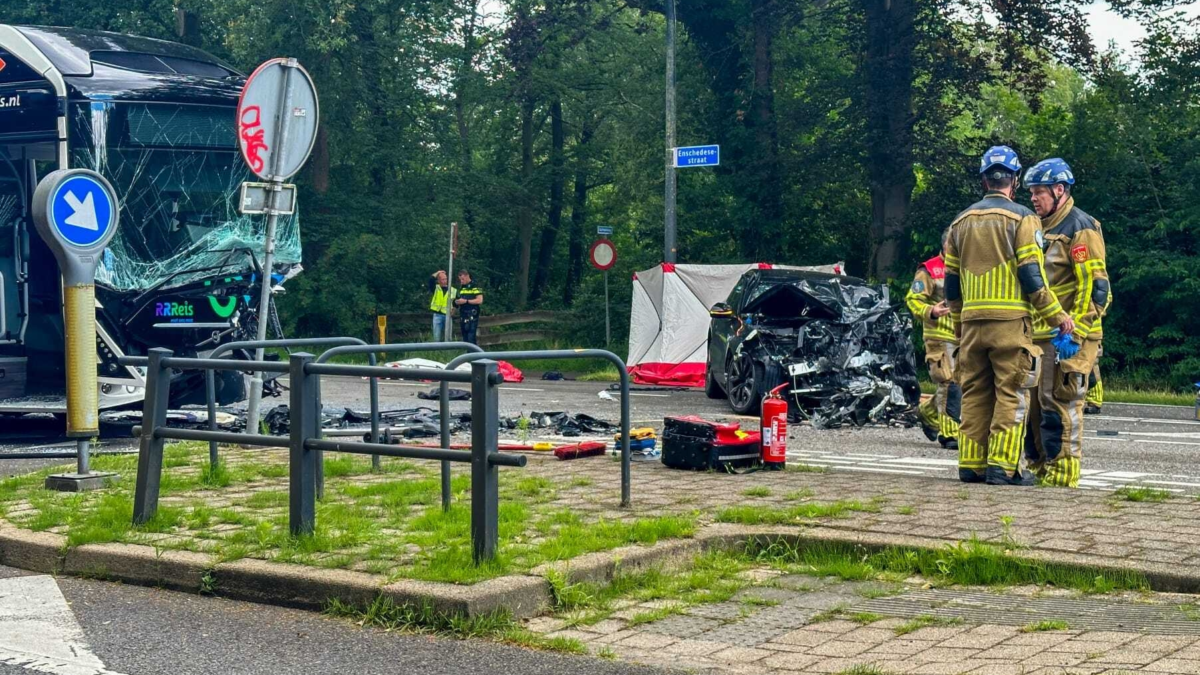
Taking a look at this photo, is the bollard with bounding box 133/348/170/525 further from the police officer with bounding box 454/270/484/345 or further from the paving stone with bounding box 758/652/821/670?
the police officer with bounding box 454/270/484/345

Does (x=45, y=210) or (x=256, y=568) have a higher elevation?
(x=45, y=210)

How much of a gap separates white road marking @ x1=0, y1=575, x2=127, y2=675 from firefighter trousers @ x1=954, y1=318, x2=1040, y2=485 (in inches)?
210

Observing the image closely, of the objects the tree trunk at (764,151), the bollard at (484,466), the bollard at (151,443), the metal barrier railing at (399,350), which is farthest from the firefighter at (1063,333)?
the tree trunk at (764,151)

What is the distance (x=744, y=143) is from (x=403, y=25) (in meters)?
12.3

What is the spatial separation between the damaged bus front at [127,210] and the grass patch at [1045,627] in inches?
361

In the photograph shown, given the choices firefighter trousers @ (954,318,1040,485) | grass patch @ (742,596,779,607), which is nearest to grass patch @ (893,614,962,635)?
grass patch @ (742,596,779,607)

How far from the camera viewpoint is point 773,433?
9688 millimetres

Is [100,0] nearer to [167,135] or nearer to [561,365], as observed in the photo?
[561,365]

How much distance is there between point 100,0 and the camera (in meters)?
38.0

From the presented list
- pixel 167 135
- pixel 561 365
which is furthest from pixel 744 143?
pixel 167 135

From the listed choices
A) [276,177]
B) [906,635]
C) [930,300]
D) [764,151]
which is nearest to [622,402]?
[906,635]

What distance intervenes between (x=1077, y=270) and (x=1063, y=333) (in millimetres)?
458

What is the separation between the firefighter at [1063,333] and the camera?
9.22 metres

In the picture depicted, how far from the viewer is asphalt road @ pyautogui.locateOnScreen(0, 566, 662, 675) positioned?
5.13 m
